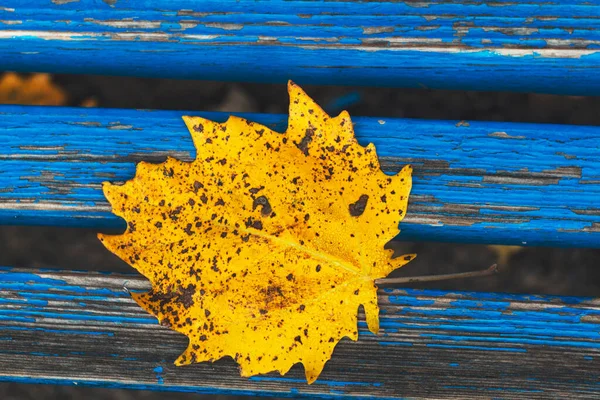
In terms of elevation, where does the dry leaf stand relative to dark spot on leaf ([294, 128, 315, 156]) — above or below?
above

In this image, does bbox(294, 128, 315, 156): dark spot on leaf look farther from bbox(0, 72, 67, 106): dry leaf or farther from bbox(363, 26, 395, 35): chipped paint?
bbox(0, 72, 67, 106): dry leaf

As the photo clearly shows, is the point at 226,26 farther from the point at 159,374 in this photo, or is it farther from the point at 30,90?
the point at 159,374

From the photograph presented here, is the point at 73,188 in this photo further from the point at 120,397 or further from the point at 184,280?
the point at 120,397

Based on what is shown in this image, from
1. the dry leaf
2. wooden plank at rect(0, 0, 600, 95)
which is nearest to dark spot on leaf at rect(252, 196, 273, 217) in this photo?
wooden plank at rect(0, 0, 600, 95)

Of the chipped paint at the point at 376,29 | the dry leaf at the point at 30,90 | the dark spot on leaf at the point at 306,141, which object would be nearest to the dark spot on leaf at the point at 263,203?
the dark spot on leaf at the point at 306,141

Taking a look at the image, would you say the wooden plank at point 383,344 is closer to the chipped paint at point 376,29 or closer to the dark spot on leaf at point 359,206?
the dark spot on leaf at point 359,206

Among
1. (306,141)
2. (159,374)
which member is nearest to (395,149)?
(306,141)

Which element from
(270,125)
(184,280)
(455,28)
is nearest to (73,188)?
(184,280)
